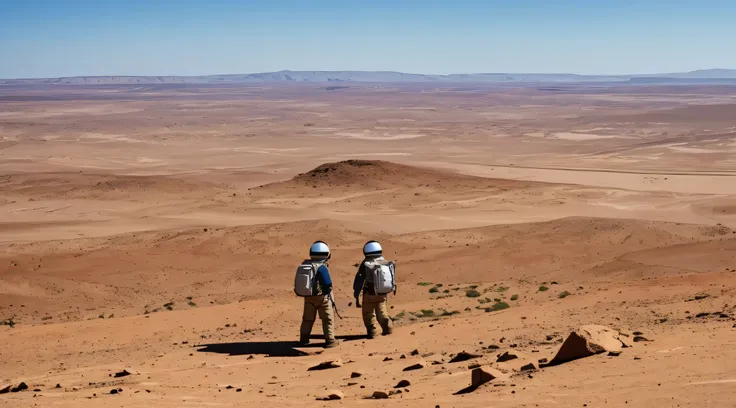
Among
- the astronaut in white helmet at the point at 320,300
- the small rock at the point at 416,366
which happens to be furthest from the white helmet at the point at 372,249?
the small rock at the point at 416,366

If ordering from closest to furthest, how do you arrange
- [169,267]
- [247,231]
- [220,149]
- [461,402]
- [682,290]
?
[461,402] < [682,290] < [169,267] < [247,231] < [220,149]

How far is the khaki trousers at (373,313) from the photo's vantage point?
45.1ft

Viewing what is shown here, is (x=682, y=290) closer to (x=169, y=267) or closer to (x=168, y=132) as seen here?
(x=169, y=267)

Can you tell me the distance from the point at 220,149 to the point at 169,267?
161 ft

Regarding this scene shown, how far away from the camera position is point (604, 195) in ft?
125

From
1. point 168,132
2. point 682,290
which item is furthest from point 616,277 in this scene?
point 168,132

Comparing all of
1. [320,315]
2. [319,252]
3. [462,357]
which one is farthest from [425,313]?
[462,357]

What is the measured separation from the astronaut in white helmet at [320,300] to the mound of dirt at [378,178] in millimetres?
27163

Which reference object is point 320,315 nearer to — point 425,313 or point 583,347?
point 425,313

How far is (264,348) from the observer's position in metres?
13.3

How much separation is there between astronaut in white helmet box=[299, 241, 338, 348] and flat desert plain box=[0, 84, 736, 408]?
0.28 m

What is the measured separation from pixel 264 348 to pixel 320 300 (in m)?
1.12

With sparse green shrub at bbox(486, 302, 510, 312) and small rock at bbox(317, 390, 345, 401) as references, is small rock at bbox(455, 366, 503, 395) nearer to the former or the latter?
small rock at bbox(317, 390, 345, 401)

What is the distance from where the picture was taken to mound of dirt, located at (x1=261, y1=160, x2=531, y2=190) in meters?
41.2
